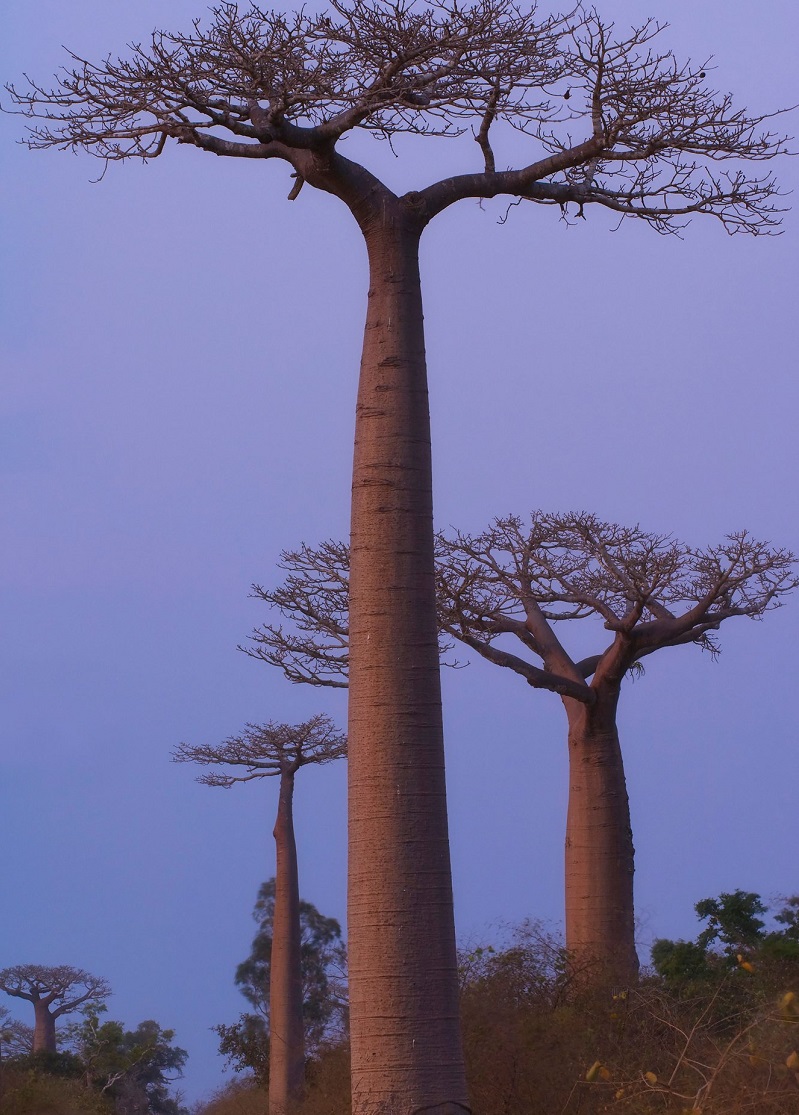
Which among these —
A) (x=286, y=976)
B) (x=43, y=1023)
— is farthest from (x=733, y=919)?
(x=43, y=1023)

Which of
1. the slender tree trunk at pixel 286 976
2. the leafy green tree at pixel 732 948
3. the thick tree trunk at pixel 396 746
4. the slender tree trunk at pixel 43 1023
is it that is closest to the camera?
the thick tree trunk at pixel 396 746

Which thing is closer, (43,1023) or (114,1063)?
(114,1063)

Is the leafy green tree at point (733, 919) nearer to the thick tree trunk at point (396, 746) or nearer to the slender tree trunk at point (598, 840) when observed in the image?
the slender tree trunk at point (598, 840)

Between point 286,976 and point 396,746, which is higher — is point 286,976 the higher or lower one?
the higher one

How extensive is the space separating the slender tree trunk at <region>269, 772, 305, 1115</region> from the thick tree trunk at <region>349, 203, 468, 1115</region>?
7531mm

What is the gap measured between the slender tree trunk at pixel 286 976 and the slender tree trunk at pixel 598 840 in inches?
158

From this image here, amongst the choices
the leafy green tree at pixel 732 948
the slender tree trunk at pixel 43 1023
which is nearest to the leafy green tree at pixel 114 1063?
the slender tree trunk at pixel 43 1023

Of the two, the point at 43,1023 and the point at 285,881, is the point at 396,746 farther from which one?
the point at 43,1023

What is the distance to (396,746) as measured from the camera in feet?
15.5

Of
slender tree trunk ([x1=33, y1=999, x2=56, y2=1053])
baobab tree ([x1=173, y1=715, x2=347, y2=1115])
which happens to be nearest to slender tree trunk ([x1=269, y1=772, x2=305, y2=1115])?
baobab tree ([x1=173, y1=715, x2=347, y2=1115])

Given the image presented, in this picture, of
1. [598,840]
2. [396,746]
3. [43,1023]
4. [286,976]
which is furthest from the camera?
[43,1023]

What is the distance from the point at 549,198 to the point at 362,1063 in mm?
3573

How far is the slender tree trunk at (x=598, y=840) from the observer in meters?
8.77

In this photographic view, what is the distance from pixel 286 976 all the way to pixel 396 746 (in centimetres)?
873
